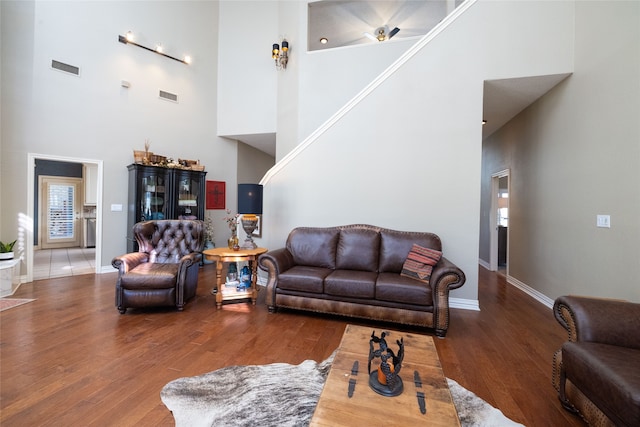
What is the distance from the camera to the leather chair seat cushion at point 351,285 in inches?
111

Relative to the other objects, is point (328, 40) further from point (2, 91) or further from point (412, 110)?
point (2, 91)

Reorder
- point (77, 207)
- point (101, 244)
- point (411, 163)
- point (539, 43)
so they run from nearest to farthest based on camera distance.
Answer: point (539, 43) → point (411, 163) → point (101, 244) → point (77, 207)

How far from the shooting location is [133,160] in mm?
5273

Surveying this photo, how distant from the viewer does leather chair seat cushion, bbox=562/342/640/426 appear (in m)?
1.17

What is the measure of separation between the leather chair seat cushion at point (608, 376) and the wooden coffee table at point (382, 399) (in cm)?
74

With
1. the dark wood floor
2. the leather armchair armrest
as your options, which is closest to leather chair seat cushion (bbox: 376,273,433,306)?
the dark wood floor

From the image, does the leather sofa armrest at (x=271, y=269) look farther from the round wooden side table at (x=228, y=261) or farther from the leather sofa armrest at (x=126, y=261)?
the leather sofa armrest at (x=126, y=261)

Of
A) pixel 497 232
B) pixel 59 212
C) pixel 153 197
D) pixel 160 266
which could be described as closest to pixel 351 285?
pixel 160 266

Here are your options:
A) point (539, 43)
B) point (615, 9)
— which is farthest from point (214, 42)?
point (615, 9)

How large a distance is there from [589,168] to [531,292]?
6.30ft

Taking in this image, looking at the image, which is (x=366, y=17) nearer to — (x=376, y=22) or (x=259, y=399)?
(x=376, y=22)

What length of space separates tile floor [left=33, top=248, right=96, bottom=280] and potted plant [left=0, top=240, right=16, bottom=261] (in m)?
0.70

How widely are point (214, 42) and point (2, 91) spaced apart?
3.91 m

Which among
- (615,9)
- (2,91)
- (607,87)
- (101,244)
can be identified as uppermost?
(615,9)
